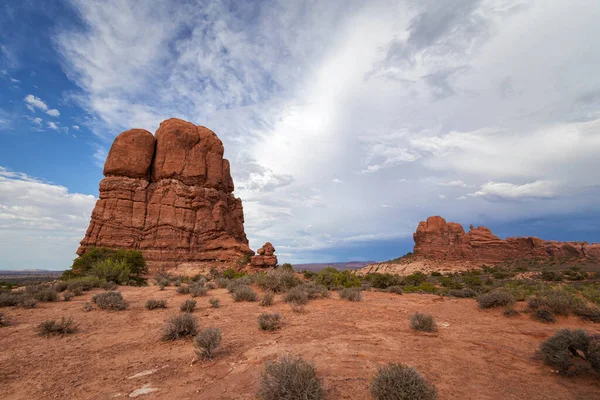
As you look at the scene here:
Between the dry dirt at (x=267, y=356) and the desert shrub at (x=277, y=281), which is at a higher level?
the desert shrub at (x=277, y=281)

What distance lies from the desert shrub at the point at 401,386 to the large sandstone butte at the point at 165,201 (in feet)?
115

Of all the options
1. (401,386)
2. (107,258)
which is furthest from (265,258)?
(401,386)

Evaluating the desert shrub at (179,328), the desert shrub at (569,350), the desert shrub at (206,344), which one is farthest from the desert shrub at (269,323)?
the desert shrub at (569,350)

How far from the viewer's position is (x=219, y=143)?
44.2 m

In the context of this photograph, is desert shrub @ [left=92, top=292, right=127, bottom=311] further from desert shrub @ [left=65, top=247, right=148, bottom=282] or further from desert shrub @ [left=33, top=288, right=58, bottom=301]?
desert shrub @ [left=65, top=247, right=148, bottom=282]

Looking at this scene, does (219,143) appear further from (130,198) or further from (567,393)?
(567,393)

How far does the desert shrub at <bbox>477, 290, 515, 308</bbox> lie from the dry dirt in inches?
31.4

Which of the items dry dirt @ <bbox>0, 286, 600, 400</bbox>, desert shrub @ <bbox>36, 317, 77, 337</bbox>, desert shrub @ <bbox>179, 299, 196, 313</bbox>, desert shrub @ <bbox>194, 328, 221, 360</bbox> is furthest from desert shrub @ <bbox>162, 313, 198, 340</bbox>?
desert shrub @ <bbox>179, 299, 196, 313</bbox>

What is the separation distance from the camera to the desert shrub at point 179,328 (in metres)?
6.75

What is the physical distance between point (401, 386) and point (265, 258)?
29057 millimetres

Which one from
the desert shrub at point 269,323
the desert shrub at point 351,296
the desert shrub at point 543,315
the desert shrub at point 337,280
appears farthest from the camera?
the desert shrub at point 337,280

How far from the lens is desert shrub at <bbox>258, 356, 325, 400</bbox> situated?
3580mm

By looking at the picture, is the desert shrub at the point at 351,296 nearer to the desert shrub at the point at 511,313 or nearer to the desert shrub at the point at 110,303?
the desert shrub at the point at 511,313

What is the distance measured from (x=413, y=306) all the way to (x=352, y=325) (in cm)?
486
